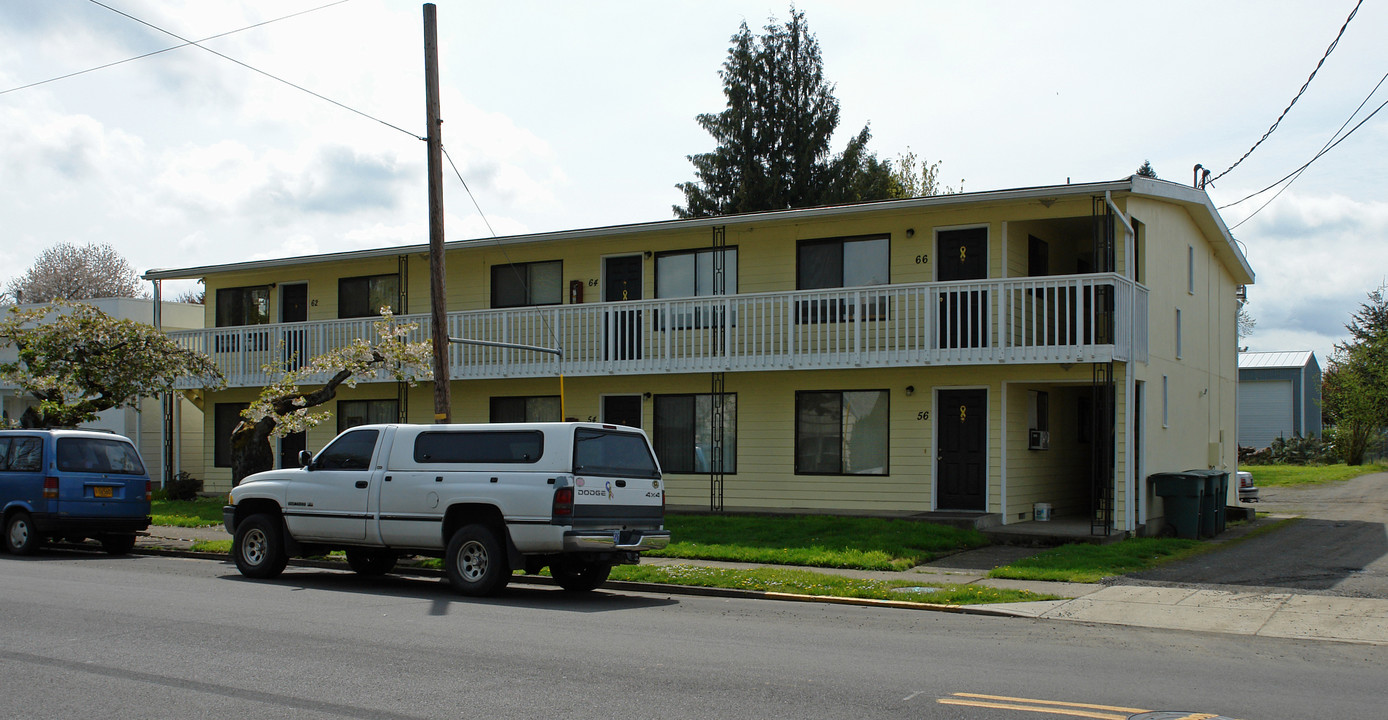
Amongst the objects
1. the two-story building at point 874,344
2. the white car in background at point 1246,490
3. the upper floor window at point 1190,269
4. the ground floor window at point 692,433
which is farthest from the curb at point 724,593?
the white car in background at point 1246,490

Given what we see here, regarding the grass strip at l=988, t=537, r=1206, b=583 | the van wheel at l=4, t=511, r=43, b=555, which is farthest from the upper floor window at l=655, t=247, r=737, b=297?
the van wheel at l=4, t=511, r=43, b=555

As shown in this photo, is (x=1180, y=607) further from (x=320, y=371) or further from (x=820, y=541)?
(x=320, y=371)

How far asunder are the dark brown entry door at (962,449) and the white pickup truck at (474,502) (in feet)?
25.3

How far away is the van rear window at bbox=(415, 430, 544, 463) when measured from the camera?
12297mm

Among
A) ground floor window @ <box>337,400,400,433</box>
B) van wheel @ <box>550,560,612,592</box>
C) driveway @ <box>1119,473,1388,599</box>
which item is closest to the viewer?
van wheel @ <box>550,560,612,592</box>

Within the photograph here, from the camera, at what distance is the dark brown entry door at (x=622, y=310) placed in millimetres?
20891

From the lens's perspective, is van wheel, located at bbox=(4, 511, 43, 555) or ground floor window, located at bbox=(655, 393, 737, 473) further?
ground floor window, located at bbox=(655, 393, 737, 473)

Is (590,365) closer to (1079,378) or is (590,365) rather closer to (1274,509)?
(1079,378)

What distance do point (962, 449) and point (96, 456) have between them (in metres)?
13.5

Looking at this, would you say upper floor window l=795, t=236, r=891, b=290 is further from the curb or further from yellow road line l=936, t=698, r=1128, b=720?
yellow road line l=936, t=698, r=1128, b=720

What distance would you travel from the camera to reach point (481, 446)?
41.4ft

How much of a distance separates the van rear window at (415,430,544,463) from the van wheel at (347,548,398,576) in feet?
6.82

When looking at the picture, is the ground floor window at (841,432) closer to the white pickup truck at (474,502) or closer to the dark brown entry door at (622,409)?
the dark brown entry door at (622,409)

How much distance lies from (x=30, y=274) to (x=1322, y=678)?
64.7 m
